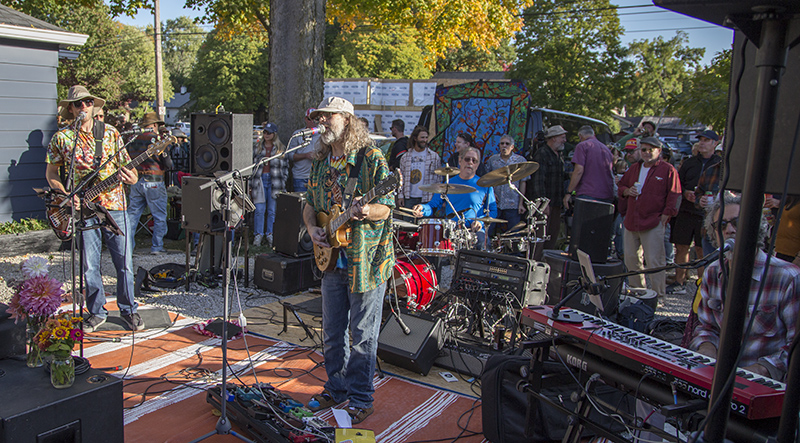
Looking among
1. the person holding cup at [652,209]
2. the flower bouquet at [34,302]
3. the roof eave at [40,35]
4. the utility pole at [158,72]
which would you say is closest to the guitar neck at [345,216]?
the flower bouquet at [34,302]

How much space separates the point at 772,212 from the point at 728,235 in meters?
2.75

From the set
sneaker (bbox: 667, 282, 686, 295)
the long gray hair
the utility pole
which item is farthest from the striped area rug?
the utility pole

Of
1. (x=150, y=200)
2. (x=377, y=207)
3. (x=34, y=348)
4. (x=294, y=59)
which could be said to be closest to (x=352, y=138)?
(x=377, y=207)

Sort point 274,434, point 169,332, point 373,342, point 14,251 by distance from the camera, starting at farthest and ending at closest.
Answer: point 14,251, point 169,332, point 373,342, point 274,434

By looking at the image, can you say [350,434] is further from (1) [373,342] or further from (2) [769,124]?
(2) [769,124]

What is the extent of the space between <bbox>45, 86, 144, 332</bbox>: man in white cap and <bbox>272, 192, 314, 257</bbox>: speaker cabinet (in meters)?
1.90

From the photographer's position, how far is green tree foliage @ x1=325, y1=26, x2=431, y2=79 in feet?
101

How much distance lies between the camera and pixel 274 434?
9.51 ft

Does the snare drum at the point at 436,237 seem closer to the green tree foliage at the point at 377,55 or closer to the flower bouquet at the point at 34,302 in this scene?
the flower bouquet at the point at 34,302

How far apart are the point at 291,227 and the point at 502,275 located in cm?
284

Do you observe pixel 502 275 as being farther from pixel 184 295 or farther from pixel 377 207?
pixel 184 295

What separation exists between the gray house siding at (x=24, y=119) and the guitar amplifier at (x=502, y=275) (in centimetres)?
747

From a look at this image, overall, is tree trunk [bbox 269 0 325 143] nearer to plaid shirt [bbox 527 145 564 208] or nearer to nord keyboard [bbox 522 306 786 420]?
plaid shirt [bbox 527 145 564 208]

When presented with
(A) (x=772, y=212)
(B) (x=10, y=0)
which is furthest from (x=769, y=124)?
(B) (x=10, y=0)
